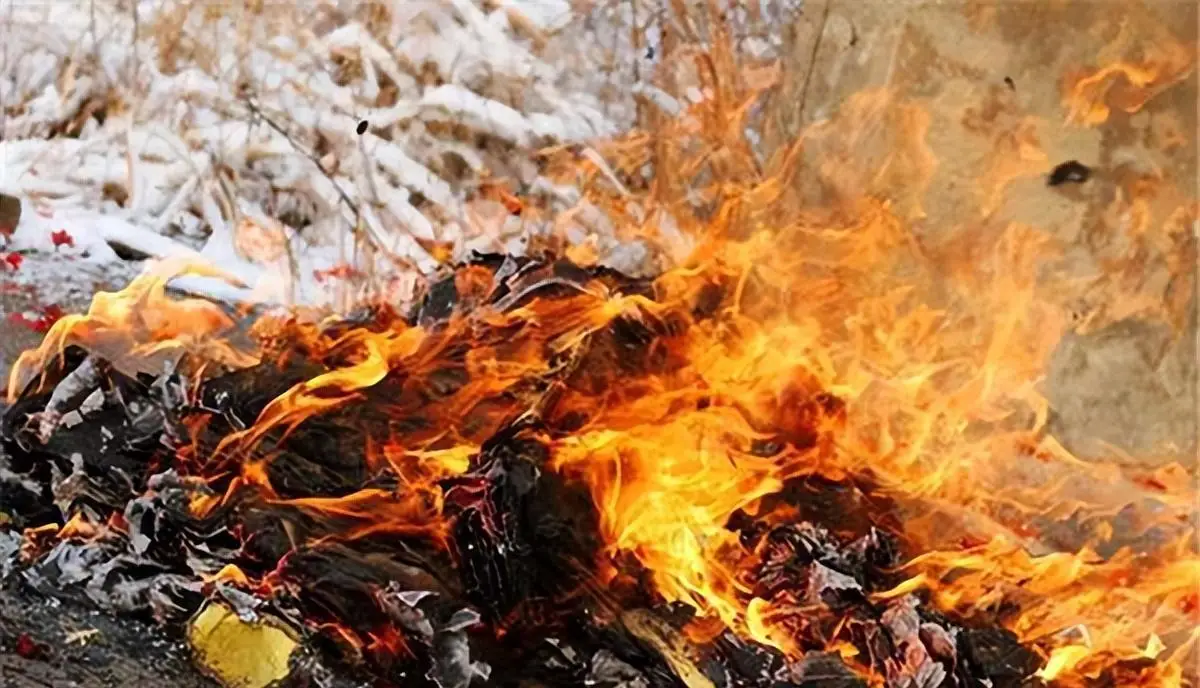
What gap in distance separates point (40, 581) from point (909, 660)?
3.76 ft

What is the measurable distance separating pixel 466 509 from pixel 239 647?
1.09 feet

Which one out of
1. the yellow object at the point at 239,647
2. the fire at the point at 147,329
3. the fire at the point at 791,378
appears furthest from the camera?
the fire at the point at 147,329

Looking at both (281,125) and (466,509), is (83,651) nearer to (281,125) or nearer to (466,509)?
(466,509)

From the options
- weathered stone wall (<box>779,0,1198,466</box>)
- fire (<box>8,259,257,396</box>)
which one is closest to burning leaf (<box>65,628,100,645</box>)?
fire (<box>8,259,257,396</box>)

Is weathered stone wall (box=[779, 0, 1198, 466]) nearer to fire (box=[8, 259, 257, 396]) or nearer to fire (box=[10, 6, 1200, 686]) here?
fire (box=[10, 6, 1200, 686])

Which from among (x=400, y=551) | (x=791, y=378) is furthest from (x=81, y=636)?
(x=791, y=378)

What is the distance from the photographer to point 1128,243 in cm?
193

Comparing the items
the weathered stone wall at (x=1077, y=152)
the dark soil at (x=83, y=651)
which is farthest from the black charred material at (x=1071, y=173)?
the dark soil at (x=83, y=651)

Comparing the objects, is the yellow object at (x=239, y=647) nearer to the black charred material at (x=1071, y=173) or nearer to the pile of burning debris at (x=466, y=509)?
the pile of burning debris at (x=466, y=509)

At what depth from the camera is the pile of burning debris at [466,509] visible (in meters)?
1.54

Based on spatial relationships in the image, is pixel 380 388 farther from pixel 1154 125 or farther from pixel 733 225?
pixel 1154 125

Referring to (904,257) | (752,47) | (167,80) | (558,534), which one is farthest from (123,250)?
(904,257)

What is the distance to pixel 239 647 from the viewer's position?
1.52m

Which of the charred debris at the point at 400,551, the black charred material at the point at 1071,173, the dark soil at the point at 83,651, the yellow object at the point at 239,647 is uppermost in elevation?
the black charred material at the point at 1071,173
